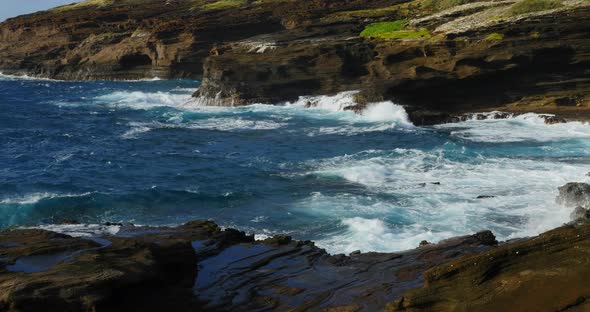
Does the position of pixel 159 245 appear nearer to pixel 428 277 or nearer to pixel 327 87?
pixel 428 277

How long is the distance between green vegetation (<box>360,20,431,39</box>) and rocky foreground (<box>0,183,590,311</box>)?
1523 inches

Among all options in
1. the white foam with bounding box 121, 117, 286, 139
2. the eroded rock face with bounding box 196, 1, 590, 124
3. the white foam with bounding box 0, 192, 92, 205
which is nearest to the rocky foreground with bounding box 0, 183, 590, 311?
the white foam with bounding box 0, 192, 92, 205

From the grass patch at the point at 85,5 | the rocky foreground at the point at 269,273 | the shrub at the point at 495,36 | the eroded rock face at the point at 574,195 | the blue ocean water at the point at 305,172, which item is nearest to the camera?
the rocky foreground at the point at 269,273

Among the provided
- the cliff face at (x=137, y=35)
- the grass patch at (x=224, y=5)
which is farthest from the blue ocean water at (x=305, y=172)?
the grass patch at (x=224, y=5)

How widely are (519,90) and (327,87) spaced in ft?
42.9

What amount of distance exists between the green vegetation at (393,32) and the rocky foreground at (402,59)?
0.20 meters

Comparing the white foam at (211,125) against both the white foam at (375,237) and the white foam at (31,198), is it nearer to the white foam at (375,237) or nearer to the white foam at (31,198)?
the white foam at (31,198)

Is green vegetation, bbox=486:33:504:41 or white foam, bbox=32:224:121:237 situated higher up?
green vegetation, bbox=486:33:504:41

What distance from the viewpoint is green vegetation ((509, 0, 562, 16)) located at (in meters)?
50.3

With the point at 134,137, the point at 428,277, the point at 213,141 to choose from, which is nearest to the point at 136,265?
the point at 428,277

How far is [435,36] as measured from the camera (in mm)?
50781

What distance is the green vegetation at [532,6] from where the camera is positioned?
50.3 meters

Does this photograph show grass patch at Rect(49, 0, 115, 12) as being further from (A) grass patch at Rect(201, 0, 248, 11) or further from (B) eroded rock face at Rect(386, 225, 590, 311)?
(B) eroded rock face at Rect(386, 225, 590, 311)

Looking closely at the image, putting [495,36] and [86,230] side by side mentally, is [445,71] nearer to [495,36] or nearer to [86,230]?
[495,36]
